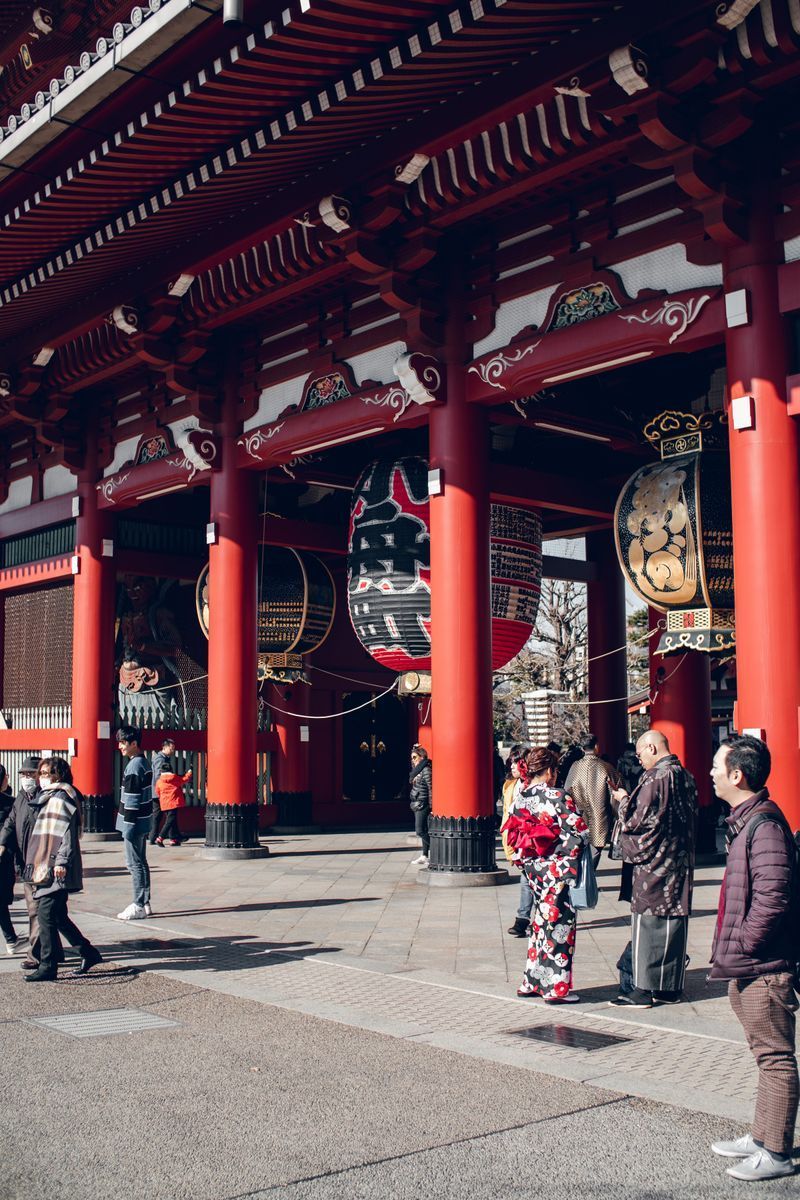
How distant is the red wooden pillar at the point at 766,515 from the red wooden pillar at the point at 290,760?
12.1 metres

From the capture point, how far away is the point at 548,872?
7449mm

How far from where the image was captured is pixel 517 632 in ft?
46.3

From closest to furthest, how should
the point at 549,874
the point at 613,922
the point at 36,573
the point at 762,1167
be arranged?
the point at 762,1167 < the point at 549,874 < the point at 613,922 < the point at 36,573

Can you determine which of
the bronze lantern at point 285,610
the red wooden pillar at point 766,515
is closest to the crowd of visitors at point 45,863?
the red wooden pillar at point 766,515

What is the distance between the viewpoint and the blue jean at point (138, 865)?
10518 millimetres

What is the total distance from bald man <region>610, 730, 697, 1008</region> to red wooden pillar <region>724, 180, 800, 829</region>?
2462 mm

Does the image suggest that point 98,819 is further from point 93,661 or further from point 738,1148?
point 738,1148

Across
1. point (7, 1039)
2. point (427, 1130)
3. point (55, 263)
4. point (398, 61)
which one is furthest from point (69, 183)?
point (427, 1130)

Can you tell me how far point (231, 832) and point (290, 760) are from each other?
17.6 feet

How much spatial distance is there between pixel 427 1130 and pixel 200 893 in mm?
7928

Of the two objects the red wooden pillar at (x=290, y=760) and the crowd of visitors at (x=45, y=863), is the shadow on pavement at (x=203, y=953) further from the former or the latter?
the red wooden pillar at (x=290, y=760)

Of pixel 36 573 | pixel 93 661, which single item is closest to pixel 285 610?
pixel 93 661

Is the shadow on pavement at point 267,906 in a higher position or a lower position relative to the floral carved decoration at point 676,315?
lower

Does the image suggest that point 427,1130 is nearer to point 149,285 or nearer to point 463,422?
point 463,422
